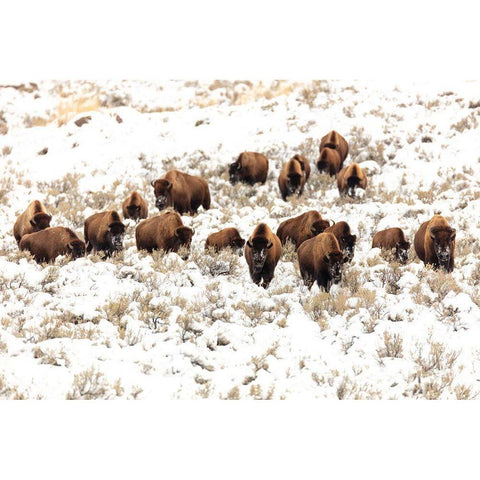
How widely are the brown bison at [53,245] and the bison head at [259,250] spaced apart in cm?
323

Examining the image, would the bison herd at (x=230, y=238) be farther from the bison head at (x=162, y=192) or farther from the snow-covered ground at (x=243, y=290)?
the snow-covered ground at (x=243, y=290)

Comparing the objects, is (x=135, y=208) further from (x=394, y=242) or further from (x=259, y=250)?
(x=394, y=242)

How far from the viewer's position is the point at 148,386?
16.9ft

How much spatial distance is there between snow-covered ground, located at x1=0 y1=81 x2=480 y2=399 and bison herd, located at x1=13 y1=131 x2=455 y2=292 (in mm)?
314

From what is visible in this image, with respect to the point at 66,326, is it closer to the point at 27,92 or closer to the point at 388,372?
the point at 388,372

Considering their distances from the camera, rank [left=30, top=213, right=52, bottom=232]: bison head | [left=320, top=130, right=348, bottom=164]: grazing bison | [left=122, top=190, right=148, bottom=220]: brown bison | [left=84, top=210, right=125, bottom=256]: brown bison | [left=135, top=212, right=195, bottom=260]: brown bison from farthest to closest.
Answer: [left=320, top=130, right=348, bottom=164]: grazing bison < [left=122, top=190, right=148, bottom=220]: brown bison < [left=30, top=213, right=52, bottom=232]: bison head < [left=135, top=212, right=195, bottom=260]: brown bison < [left=84, top=210, right=125, bottom=256]: brown bison

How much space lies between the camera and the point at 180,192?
12617 mm

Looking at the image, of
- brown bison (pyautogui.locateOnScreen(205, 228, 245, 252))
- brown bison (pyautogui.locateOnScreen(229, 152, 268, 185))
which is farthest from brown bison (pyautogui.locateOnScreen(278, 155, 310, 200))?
brown bison (pyautogui.locateOnScreen(205, 228, 245, 252))

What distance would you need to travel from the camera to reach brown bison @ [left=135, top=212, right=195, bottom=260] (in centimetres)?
955

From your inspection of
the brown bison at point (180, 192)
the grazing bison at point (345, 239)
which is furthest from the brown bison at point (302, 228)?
the brown bison at point (180, 192)

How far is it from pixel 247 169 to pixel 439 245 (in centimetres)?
774

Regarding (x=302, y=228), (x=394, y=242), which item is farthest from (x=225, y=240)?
(x=394, y=242)

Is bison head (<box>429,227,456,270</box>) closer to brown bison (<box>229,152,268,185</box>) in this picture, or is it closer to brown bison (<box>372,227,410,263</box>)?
brown bison (<box>372,227,410,263</box>)

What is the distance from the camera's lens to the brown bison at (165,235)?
9547 millimetres
